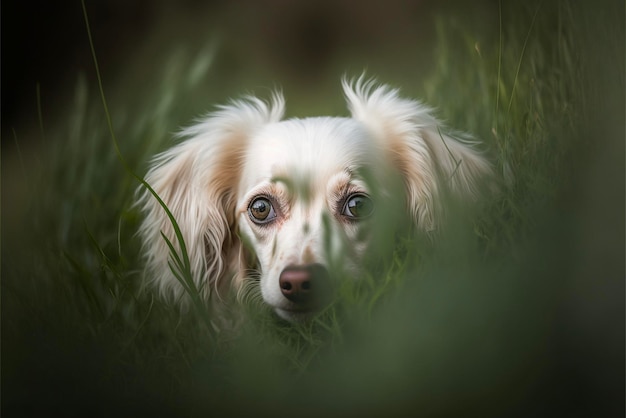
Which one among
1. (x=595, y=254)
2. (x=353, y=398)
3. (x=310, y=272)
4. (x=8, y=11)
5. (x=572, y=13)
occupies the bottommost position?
(x=353, y=398)

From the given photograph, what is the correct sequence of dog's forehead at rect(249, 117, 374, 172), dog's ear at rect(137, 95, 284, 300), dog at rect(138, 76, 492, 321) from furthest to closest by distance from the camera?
1. dog's ear at rect(137, 95, 284, 300)
2. dog's forehead at rect(249, 117, 374, 172)
3. dog at rect(138, 76, 492, 321)

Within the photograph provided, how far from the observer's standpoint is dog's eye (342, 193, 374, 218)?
50.4 inches

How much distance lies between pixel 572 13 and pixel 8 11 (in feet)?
3.50

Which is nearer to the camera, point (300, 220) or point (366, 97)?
point (300, 220)

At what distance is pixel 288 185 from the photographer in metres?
1.29

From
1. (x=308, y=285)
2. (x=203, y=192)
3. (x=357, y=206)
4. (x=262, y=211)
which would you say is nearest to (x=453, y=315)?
(x=308, y=285)

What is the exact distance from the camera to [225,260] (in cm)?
151

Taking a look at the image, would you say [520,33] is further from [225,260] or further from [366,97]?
[225,260]

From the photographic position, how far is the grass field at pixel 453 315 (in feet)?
2.58

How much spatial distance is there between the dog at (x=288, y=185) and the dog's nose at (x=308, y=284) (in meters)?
0.01

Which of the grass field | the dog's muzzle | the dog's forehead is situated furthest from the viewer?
the dog's forehead

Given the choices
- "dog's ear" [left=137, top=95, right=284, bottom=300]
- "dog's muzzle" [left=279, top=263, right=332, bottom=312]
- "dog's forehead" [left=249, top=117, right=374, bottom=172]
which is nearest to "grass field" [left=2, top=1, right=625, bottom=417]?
"dog's muzzle" [left=279, top=263, right=332, bottom=312]

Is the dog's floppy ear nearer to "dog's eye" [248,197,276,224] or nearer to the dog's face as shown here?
the dog's face

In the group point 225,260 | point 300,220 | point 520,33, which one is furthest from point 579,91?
point 225,260
